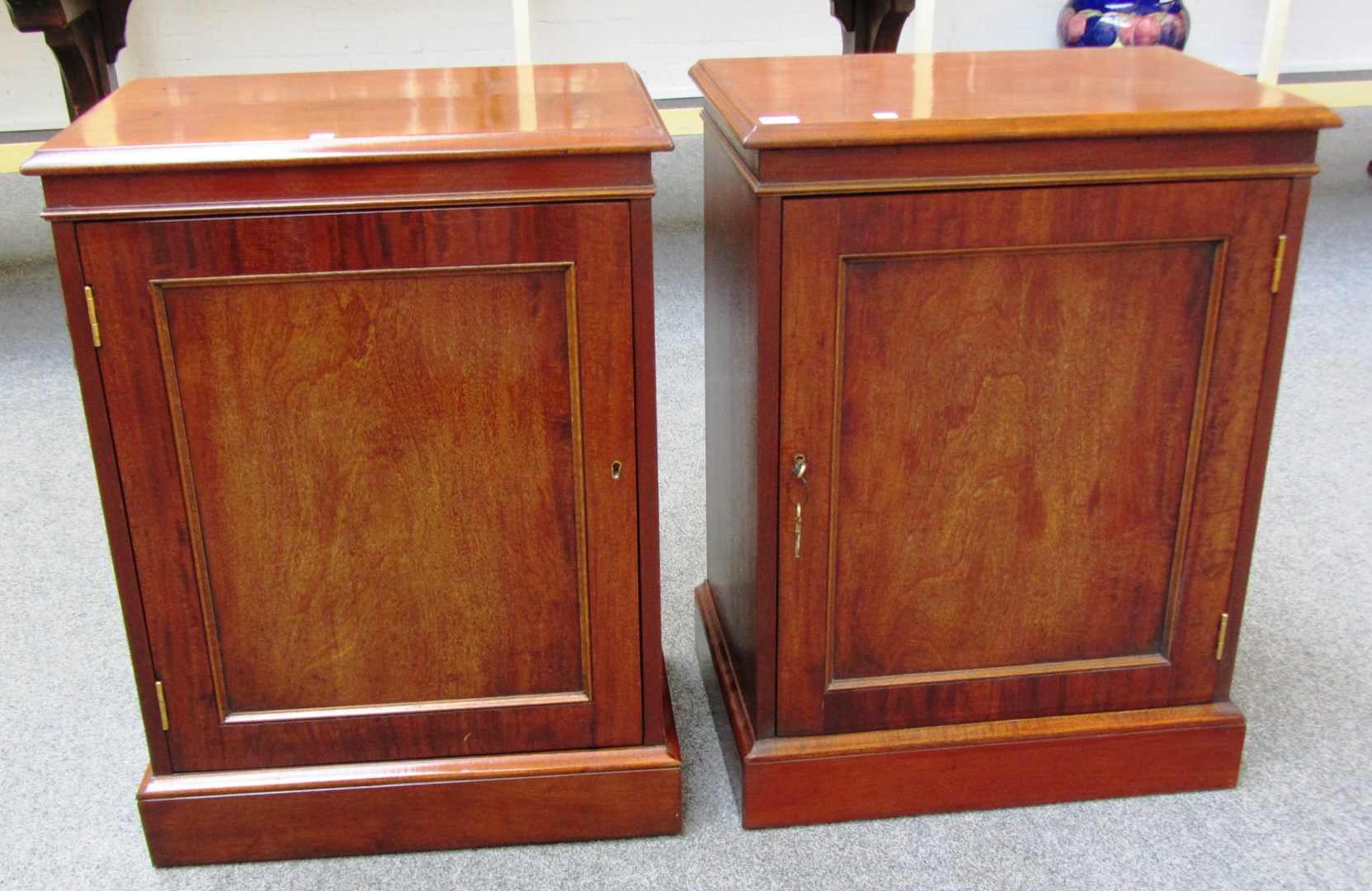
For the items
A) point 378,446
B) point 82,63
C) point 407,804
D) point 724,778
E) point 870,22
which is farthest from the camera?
point 870,22

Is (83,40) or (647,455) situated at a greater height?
(83,40)

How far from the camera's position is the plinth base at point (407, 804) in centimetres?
138

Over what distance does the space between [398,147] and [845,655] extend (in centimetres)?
68

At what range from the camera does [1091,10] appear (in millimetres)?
4059

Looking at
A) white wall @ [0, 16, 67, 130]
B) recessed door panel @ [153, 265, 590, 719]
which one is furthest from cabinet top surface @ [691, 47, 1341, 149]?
white wall @ [0, 16, 67, 130]

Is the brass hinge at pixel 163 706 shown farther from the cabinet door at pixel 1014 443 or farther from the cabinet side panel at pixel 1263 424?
the cabinet side panel at pixel 1263 424

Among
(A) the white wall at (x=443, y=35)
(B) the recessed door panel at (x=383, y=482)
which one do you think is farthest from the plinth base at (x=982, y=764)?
(A) the white wall at (x=443, y=35)

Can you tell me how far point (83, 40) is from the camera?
2.89 m

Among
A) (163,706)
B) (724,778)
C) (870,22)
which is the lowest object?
(724,778)

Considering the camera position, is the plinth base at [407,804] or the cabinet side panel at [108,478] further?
the plinth base at [407,804]

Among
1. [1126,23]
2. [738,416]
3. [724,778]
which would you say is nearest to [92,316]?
[738,416]

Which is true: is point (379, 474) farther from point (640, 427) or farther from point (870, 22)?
point (870, 22)

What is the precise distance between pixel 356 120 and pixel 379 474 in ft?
1.09

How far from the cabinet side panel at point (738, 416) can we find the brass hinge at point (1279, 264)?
50 cm
